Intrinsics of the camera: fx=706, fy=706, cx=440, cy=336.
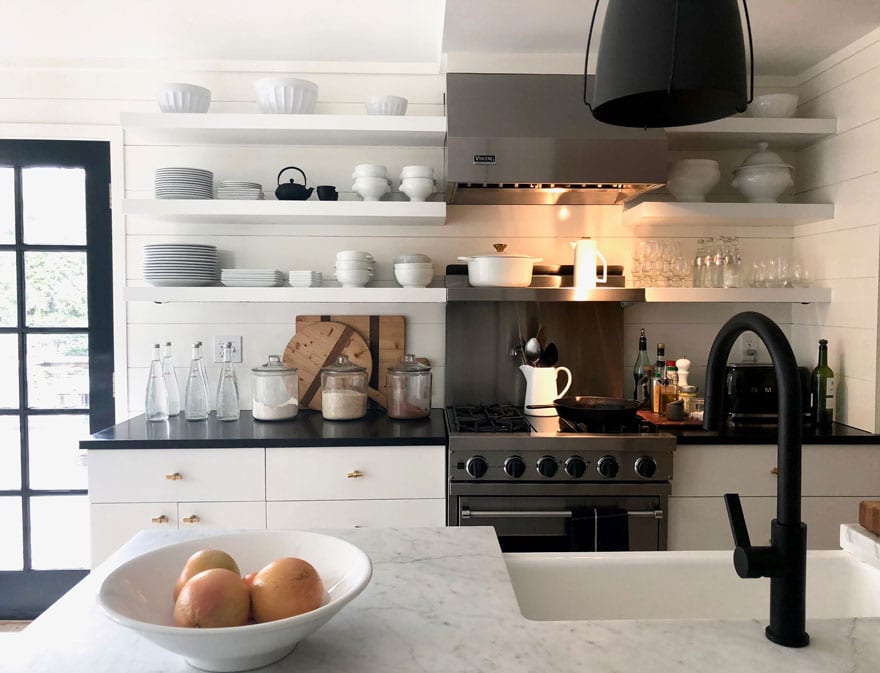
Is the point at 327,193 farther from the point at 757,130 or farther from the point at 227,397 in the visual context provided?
the point at 757,130

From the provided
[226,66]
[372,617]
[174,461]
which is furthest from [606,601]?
[226,66]

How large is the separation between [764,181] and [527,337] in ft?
→ 3.87

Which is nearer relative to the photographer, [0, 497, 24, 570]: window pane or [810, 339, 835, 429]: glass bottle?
[810, 339, 835, 429]: glass bottle

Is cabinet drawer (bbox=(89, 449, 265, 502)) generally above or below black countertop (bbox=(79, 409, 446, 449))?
below

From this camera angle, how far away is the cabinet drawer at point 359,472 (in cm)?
258

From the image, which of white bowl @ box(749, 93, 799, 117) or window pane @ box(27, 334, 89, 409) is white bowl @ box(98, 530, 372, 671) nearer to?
window pane @ box(27, 334, 89, 409)

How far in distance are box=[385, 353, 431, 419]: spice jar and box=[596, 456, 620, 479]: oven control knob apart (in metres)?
0.80

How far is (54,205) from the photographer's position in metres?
3.08

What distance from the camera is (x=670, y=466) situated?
2510 mm

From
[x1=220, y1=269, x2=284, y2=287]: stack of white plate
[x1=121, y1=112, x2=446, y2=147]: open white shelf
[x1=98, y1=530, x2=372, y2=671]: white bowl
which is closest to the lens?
[x1=98, y1=530, x2=372, y2=671]: white bowl

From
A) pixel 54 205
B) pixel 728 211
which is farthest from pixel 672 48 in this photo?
pixel 54 205

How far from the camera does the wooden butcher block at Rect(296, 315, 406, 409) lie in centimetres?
315

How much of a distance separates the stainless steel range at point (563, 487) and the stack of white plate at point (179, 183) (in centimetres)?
147

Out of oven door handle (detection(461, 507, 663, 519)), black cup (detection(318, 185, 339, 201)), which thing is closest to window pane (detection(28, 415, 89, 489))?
black cup (detection(318, 185, 339, 201))
